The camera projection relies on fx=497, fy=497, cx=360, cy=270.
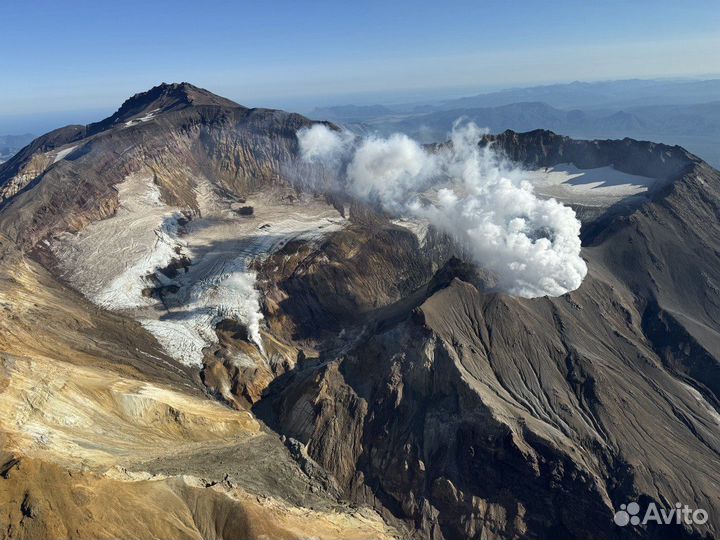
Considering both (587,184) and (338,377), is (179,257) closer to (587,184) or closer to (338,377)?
(338,377)

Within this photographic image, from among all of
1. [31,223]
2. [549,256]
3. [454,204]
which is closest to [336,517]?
[549,256]

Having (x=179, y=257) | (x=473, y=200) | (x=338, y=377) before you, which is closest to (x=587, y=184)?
(x=473, y=200)

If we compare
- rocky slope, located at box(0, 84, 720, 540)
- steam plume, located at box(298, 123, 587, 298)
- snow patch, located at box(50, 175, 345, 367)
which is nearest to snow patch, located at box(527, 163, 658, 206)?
steam plume, located at box(298, 123, 587, 298)

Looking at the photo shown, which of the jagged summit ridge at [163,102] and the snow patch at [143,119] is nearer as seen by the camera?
the snow patch at [143,119]

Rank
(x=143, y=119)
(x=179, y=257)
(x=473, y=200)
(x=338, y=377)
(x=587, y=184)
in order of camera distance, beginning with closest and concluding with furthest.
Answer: (x=338, y=377) < (x=179, y=257) < (x=473, y=200) < (x=587, y=184) < (x=143, y=119)

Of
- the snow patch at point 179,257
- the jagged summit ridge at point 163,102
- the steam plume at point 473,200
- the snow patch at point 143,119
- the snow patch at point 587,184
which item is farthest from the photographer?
the jagged summit ridge at point 163,102

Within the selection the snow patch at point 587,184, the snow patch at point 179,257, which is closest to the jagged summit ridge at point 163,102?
the snow patch at point 179,257

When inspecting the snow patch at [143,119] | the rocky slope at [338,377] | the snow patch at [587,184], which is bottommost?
the rocky slope at [338,377]

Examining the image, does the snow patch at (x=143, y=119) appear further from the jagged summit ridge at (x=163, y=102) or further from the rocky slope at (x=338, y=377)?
the rocky slope at (x=338, y=377)
